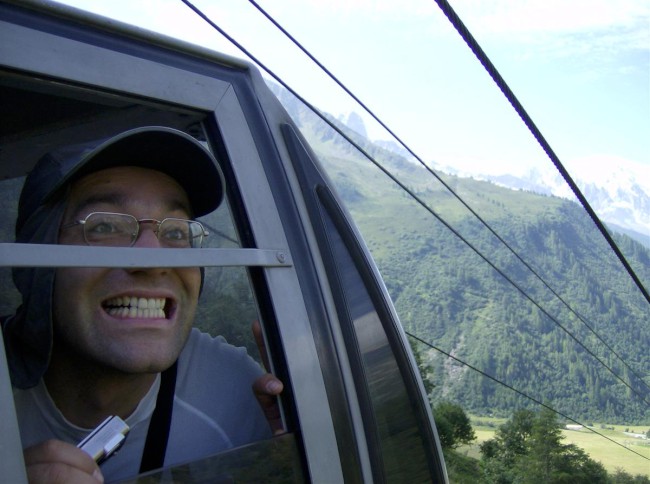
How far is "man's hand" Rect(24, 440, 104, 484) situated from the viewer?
1.23 metres

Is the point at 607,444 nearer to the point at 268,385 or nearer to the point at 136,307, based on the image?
the point at 268,385

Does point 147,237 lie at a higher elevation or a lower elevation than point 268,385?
higher

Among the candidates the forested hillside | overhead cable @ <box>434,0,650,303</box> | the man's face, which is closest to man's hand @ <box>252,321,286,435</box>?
the man's face

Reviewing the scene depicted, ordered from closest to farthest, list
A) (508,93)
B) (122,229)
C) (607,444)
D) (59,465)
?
1. (59,465)
2. (122,229)
3. (508,93)
4. (607,444)

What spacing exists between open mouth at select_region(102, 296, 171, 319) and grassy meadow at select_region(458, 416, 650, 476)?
14.6 meters

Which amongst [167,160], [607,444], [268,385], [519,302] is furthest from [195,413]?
[519,302]

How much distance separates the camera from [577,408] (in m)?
55.1

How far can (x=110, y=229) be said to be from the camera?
1649 millimetres

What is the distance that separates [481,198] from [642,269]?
6236 cm

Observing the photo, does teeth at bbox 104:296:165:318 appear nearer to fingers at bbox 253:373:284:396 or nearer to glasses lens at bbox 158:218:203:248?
glasses lens at bbox 158:218:203:248

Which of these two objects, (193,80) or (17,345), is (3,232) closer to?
(17,345)

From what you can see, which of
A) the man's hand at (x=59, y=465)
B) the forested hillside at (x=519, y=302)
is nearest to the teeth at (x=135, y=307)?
the man's hand at (x=59, y=465)

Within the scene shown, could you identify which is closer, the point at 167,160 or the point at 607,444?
the point at 167,160

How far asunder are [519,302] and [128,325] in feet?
277
